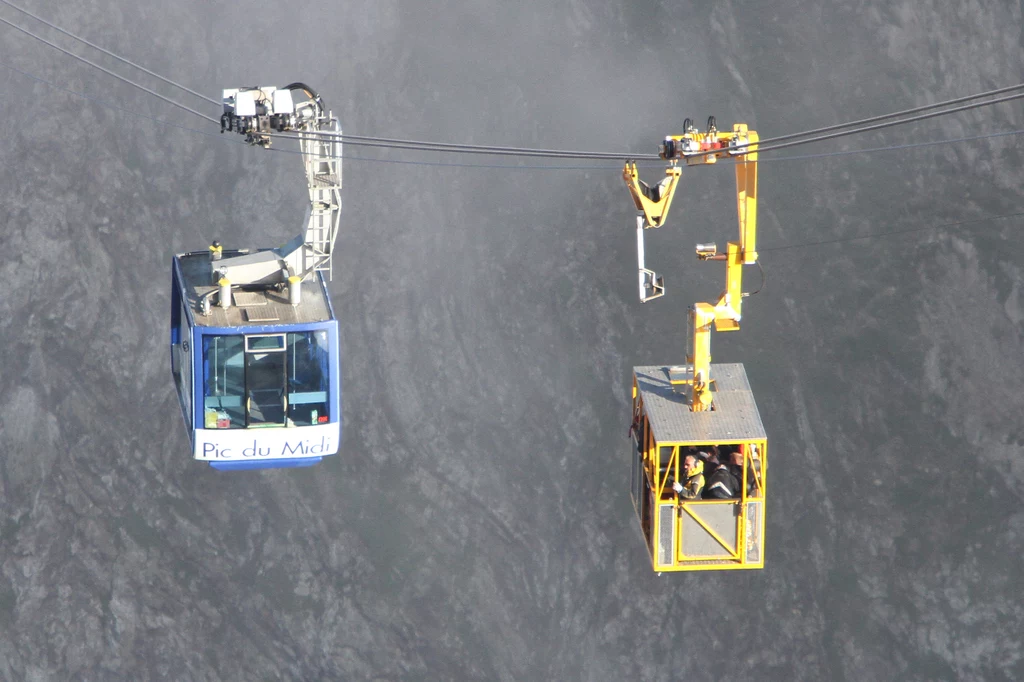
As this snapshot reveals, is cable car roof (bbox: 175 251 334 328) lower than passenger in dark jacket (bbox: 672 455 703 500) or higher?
higher

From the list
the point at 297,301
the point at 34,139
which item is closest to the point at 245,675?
the point at 34,139

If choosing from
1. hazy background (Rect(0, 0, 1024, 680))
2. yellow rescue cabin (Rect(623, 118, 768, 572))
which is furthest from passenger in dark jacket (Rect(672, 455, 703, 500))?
hazy background (Rect(0, 0, 1024, 680))

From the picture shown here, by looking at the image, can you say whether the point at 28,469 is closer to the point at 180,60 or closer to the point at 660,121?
the point at 180,60

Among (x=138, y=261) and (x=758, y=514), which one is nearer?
(x=758, y=514)

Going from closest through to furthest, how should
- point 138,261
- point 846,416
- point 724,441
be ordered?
point 724,441
point 846,416
point 138,261

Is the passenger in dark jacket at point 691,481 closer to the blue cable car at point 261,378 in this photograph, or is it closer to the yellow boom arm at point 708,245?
the yellow boom arm at point 708,245

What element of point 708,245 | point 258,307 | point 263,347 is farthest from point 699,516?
point 258,307

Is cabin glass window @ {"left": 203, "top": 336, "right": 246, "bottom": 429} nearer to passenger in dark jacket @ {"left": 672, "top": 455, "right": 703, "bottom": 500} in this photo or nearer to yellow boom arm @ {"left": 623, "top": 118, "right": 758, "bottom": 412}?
yellow boom arm @ {"left": 623, "top": 118, "right": 758, "bottom": 412}
